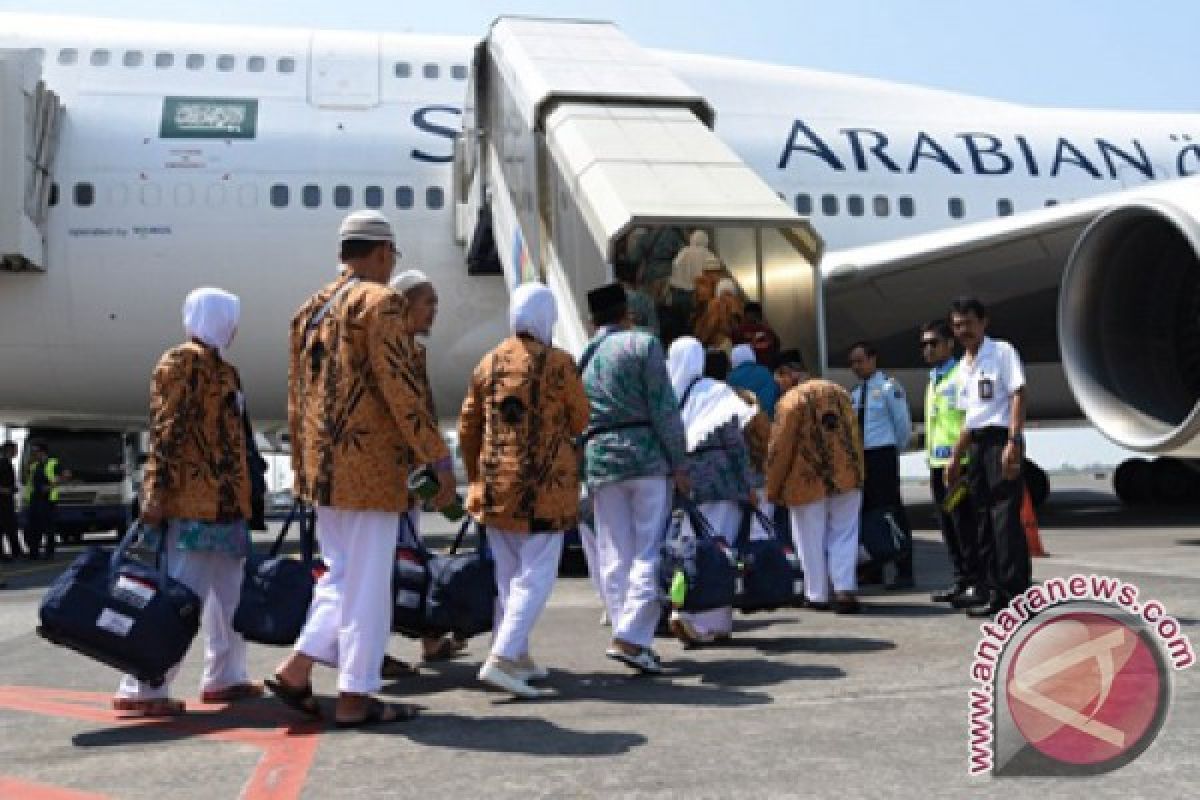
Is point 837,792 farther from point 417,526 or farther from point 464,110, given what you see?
point 464,110

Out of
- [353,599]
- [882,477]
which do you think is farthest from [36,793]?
[882,477]

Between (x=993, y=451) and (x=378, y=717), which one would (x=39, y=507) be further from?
(x=993, y=451)

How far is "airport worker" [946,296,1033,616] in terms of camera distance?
4.92 m

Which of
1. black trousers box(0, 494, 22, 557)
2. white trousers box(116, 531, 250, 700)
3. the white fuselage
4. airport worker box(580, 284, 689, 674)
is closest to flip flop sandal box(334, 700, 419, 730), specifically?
white trousers box(116, 531, 250, 700)

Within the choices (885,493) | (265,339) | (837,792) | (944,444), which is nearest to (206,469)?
(837,792)

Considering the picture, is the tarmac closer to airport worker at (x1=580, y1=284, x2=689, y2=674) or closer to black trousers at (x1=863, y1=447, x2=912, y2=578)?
airport worker at (x1=580, y1=284, x2=689, y2=674)

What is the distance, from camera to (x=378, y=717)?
3.55 metres

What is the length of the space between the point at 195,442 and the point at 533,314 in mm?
1153

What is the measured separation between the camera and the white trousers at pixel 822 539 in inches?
224

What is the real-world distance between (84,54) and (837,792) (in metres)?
10.9

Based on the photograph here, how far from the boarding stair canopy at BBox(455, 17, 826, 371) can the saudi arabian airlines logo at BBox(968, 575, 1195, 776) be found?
9.54 feet

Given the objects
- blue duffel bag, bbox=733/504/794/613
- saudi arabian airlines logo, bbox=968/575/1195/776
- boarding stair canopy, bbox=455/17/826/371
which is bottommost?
saudi arabian airlines logo, bbox=968/575/1195/776

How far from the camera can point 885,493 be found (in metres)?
6.64

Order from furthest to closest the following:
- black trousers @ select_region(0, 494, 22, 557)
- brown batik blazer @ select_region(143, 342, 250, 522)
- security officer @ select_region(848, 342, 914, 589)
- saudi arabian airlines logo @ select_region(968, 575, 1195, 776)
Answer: black trousers @ select_region(0, 494, 22, 557), security officer @ select_region(848, 342, 914, 589), brown batik blazer @ select_region(143, 342, 250, 522), saudi arabian airlines logo @ select_region(968, 575, 1195, 776)
